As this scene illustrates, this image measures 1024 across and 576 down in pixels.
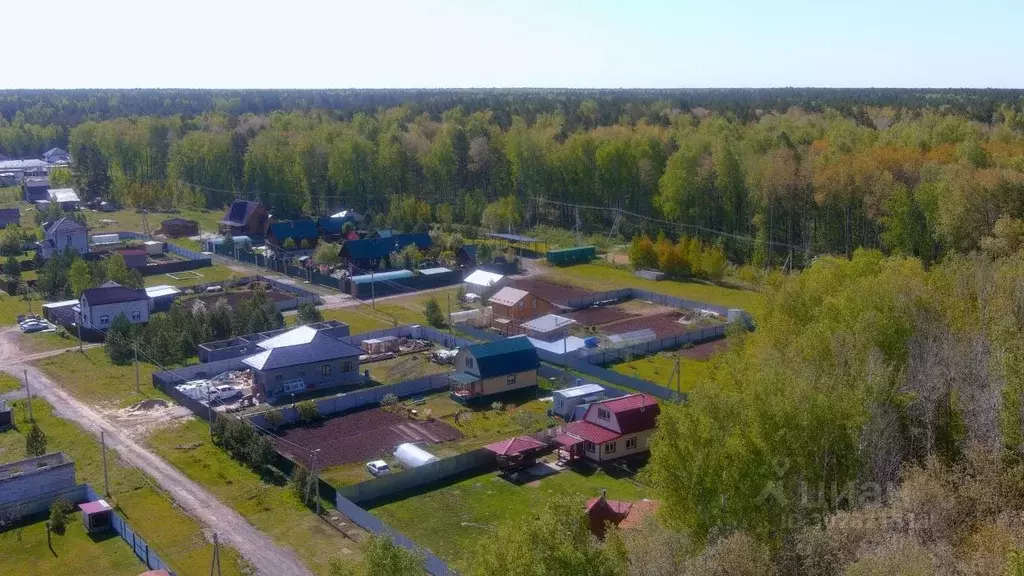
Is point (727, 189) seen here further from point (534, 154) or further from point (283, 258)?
point (283, 258)

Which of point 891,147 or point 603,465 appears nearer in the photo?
point 603,465

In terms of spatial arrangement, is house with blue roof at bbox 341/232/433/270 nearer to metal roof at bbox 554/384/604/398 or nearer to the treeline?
the treeline

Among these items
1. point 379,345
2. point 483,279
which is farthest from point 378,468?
point 483,279

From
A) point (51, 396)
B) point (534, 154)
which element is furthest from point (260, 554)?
point (534, 154)

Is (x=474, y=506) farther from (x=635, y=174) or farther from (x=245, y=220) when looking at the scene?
(x=245, y=220)

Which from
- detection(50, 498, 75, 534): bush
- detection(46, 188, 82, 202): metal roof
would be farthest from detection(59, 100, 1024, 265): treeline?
detection(50, 498, 75, 534): bush

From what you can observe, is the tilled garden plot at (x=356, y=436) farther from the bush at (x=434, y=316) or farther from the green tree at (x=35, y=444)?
the bush at (x=434, y=316)
